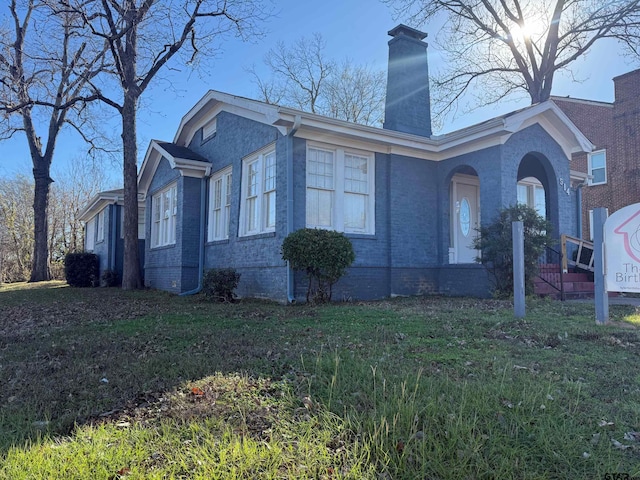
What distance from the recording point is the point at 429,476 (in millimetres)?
2160

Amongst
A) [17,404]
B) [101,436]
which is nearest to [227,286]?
[17,404]

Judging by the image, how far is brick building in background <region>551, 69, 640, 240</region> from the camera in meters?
19.5

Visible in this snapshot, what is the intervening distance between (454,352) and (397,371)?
3.36ft

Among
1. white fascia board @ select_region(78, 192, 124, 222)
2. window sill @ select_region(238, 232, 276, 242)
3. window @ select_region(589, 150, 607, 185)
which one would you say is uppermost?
window @ select_region(589, 150, 607, 185)

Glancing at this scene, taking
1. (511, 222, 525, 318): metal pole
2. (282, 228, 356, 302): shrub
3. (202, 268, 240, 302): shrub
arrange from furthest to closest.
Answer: (202, 268, 240, 302): shrub < (282, 228, 356, 302): shrub < (511, 222, 525, 318): metal pole

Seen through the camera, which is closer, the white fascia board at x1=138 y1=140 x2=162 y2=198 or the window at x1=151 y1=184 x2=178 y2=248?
the window at x1=151 y1=184 x2=178 y2=248

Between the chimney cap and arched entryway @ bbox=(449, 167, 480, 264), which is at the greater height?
the chimney cap

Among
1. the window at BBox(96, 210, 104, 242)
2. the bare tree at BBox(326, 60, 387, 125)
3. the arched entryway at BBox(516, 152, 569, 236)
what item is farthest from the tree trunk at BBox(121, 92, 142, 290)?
the bare tree at BBox(326, 60, 387, 125)

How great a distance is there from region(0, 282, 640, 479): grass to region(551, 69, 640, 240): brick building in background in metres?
17.5

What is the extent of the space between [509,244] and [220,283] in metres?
6.20

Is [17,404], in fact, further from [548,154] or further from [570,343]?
[548,154]

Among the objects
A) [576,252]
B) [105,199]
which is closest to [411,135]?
[576,252]

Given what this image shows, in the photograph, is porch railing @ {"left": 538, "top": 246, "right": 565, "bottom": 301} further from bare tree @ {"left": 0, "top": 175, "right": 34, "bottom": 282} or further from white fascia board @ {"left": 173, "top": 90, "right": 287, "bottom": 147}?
bare tree @ {"left": 0, "top": 175, "right": 34, "bottom": 282}

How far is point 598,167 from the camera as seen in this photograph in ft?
69.0
